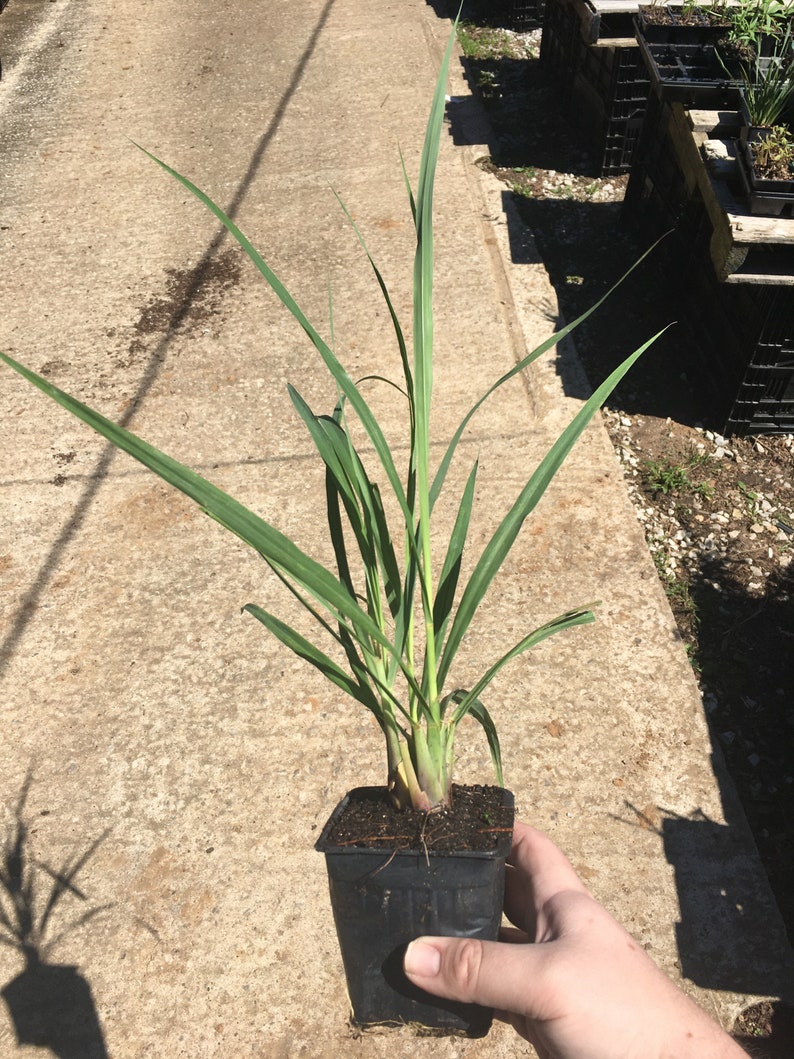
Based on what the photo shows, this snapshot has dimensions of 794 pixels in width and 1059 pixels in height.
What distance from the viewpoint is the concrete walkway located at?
6.59 ft

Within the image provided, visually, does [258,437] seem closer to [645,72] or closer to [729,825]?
[729,825]

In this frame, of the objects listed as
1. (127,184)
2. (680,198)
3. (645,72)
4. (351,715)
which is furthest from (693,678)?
(127,184)

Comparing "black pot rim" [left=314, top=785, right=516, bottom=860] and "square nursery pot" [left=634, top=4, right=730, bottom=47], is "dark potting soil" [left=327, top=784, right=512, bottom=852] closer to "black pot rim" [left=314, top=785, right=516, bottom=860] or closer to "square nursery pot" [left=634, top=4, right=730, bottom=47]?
"black pot rim" [left=314, top=785, right=516, bottom=860]

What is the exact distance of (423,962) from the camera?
1.46 meters

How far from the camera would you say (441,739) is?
4.75ft

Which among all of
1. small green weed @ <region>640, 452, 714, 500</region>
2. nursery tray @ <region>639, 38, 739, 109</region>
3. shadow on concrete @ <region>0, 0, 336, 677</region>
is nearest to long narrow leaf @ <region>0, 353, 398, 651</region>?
shadow on concrete @ <region>0, 0, 336, 677</region>

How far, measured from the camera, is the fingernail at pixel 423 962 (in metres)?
1.46

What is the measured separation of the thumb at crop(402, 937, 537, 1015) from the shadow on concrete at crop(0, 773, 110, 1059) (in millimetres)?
914

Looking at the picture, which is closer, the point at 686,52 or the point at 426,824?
the point at 426,824

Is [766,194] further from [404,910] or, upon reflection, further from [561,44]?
[561,44]

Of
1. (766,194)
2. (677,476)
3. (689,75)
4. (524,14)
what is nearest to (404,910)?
(677,476)

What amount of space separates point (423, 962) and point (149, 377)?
2.73 meters

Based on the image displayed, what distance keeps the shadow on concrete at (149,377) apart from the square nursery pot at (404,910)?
158 cm

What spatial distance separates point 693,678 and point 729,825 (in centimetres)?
44
